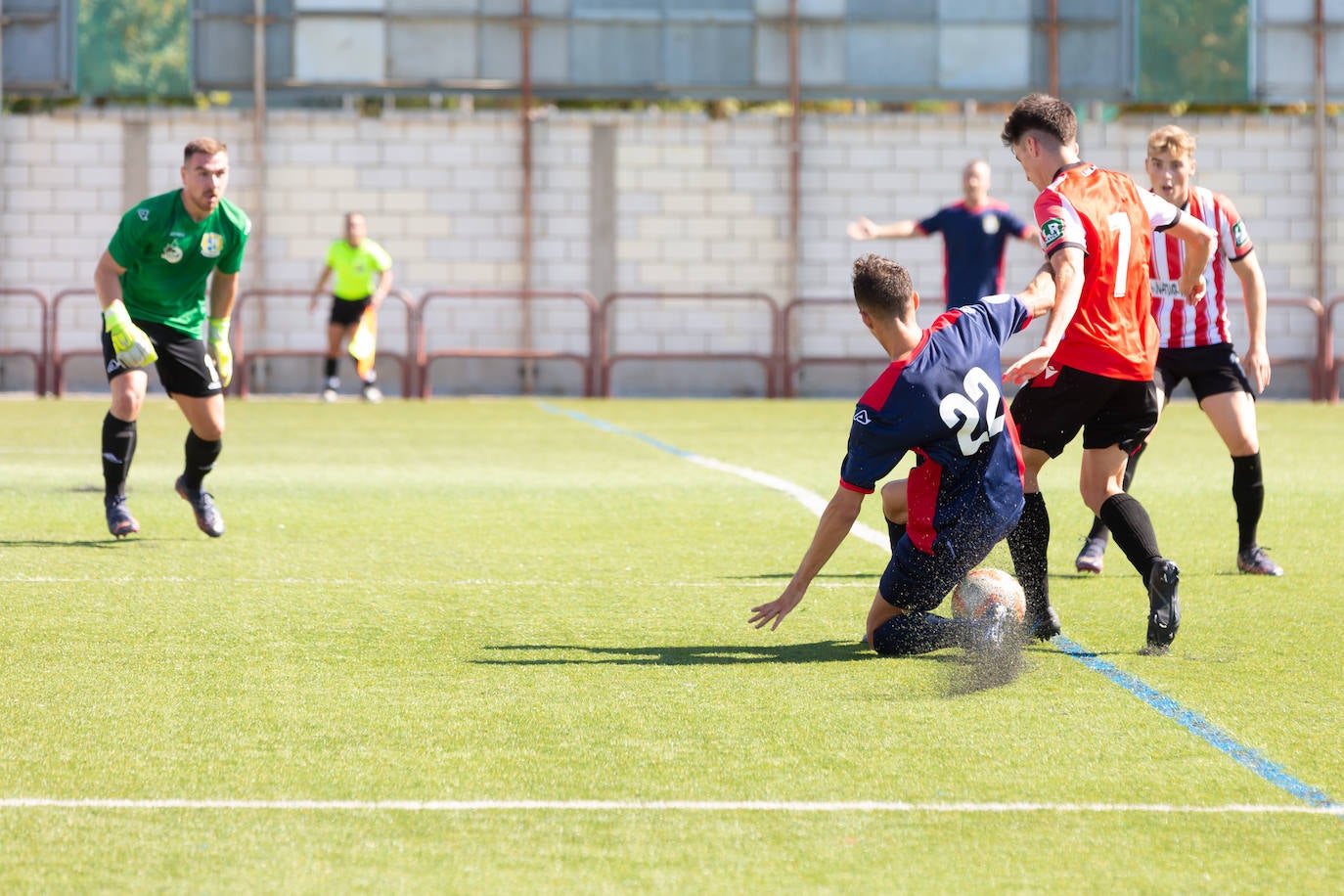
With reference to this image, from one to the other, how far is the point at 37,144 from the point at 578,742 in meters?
19.1

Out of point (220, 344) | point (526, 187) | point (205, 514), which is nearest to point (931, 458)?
point (205, 514)

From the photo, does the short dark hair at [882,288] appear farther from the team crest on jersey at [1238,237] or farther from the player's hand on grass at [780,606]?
the team crest on jersey at [1238,237]

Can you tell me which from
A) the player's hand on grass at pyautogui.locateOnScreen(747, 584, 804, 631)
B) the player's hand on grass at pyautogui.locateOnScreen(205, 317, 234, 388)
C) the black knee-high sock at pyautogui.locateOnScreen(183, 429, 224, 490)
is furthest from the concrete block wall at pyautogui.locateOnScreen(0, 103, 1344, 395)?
the player's hand on grass at pyautogui.locateOnScreen(747, 584, 804, 631)

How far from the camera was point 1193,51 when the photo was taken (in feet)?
71.8

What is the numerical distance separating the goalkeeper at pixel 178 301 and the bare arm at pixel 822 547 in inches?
152

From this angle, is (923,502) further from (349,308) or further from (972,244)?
(349,308)

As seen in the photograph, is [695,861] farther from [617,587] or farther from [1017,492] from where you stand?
[617,587]

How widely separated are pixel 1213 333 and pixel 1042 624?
2.25 meters

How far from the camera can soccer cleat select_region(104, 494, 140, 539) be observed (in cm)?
812

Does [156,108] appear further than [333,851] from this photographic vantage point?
Yes

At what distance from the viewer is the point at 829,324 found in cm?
2202

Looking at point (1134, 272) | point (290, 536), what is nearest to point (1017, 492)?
point (1134, 272)

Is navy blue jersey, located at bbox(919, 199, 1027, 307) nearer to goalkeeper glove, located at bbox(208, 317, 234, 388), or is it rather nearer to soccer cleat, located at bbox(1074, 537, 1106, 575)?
soccer cleat, located at bbox(1074, 537, 1106, 575)

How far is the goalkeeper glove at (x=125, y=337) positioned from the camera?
7.76 m
